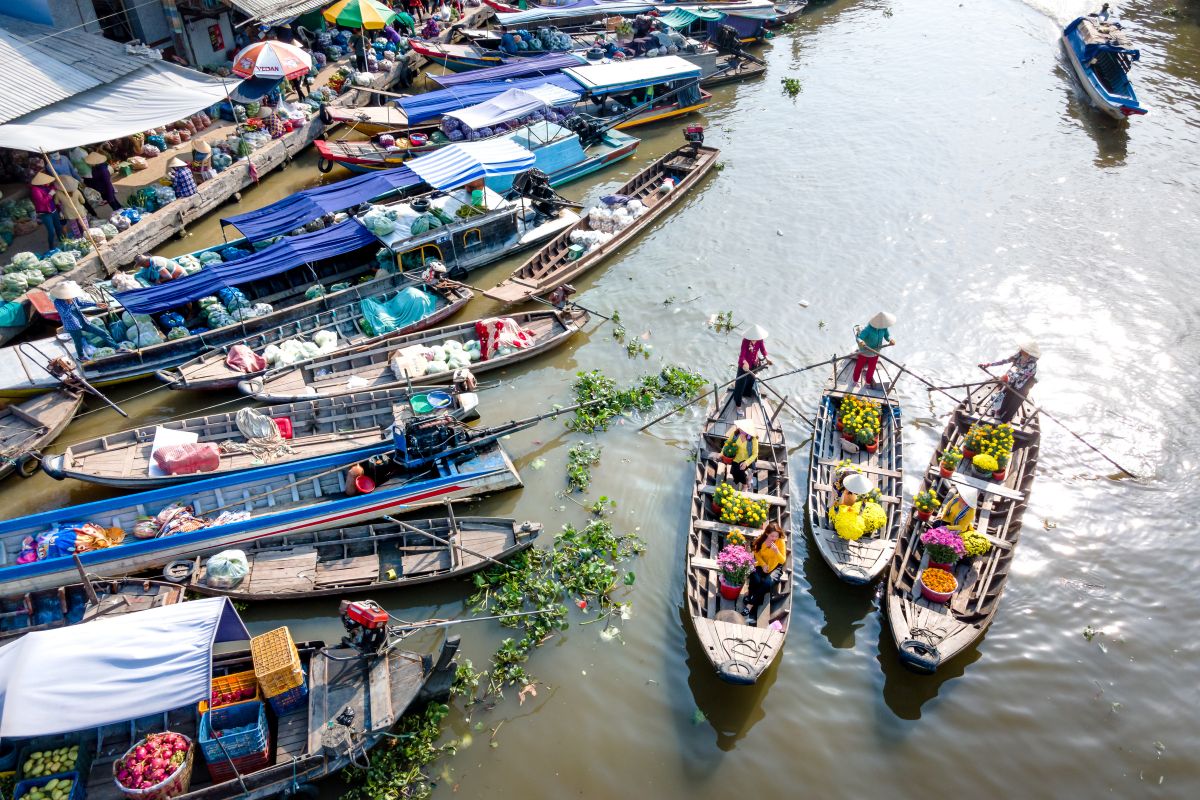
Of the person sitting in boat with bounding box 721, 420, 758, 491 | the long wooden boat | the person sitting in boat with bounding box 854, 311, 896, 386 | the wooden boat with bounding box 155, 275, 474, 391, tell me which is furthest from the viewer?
the wooden boat with bounding box 155, 275, 474, 391

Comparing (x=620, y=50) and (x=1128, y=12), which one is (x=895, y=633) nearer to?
(x=620, y=50)

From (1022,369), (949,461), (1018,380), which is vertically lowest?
(949,461)

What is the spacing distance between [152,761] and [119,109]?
21.2 m

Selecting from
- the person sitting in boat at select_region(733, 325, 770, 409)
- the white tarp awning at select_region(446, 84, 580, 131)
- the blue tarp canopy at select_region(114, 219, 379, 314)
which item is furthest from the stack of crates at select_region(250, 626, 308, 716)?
the white tarp awning at select_region(446, 84, 580, 131)

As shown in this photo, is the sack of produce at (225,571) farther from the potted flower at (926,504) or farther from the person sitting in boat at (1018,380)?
the person sitting in boat at (1018,380)

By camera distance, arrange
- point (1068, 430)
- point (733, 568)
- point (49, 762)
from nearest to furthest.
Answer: point (49, 762) → point (733, 568) → point (1068, 430)

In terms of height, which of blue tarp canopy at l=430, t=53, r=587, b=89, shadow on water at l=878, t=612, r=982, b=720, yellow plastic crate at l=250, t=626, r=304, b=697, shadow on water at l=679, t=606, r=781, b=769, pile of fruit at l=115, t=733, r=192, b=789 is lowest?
shadow on water at l=878, t=612, r=982, b=720

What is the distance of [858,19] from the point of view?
43875 millimetres

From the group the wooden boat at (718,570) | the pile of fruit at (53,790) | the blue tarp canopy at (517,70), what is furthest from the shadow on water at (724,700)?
the blue tarp canopy at (517,70)

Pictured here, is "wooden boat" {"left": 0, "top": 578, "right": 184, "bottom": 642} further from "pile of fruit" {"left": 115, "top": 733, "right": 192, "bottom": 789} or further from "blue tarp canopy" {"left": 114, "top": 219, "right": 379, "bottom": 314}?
"blue tarp canopy" {"left": 114, "top": 219, "right": 379, "bottom": 314}

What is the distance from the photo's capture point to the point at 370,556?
47.8 feet

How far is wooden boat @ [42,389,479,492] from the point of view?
15297 millimetres

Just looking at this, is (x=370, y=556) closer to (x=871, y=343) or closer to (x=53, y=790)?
(x=53, y=790)

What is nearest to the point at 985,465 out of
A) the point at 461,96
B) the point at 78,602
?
the point at 78,602
